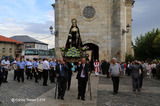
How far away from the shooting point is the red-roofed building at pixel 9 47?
144 feet

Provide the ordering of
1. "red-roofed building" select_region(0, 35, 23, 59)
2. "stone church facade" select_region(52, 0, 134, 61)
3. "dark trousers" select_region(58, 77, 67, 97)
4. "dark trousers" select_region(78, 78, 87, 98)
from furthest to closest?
"red-roofed building" select_region(0, 35, 23, 59)
"stone church facade" select_region(52, 0, 134, 61)
"dark trousers" select_region(58, 77, 67, 97)
"dark trousers" select_region(78, 78, 87, 98)

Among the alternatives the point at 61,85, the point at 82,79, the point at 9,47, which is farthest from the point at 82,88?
the point at 9,47

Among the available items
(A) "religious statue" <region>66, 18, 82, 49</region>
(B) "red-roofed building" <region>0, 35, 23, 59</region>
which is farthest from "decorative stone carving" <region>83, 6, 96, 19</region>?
(B) "red-roofed building" <region>0, 35, 23, 59</region>

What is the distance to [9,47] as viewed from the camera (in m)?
47.3

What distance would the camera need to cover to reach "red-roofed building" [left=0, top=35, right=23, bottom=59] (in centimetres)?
4391

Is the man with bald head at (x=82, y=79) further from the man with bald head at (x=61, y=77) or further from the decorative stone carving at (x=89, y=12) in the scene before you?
the decorative stone carving at (x=89, y=12)

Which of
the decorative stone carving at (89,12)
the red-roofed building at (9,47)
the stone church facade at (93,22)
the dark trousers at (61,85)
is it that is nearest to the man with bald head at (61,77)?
the dark trousers at (61,85)

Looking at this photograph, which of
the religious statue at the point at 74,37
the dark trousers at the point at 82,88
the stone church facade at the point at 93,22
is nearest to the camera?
the dark trousers at the point at 82,88

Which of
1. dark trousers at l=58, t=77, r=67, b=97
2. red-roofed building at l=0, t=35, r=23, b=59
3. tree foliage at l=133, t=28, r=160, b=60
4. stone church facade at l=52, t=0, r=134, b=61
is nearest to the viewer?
dark trousers at l=58, t=77, r=67, b=97

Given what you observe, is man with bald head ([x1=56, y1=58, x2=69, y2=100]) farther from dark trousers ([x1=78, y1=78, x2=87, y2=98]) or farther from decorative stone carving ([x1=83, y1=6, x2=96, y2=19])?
decorative stone carving ([x1=83, y1=6, x2=96, y2=19])

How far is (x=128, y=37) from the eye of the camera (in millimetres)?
29406

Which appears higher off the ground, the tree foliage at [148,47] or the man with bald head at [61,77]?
the tree foliage at [148,47]

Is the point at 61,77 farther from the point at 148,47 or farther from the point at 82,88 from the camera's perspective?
the point at 148,47

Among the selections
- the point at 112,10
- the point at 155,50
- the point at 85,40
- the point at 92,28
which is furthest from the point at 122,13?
the point at 155,50
